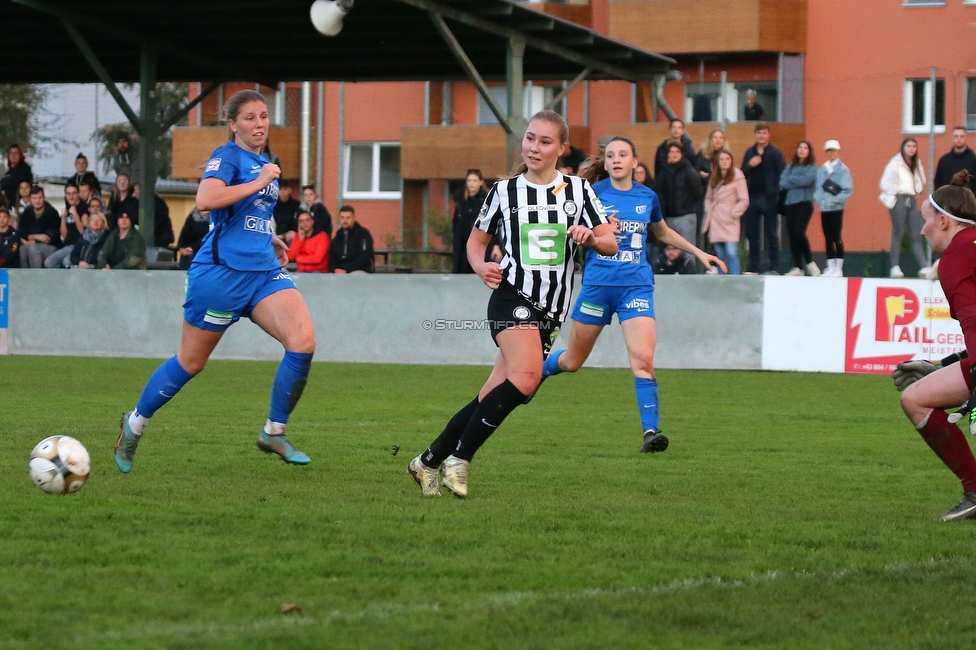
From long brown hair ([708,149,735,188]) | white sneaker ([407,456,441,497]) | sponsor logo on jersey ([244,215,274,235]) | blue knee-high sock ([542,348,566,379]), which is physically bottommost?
white sneaker ([407,456,441,497])

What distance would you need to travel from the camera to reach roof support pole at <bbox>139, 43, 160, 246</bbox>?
72.8ft

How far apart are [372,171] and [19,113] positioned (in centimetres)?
1695

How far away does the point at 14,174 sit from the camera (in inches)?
926

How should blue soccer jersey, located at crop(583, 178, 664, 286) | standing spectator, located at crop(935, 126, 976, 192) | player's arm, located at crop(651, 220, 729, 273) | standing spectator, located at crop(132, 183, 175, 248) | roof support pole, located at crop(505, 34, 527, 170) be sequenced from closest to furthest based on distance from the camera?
blue soccer jersey, located at crop(583, 178, 664, 286), player's arm, located at crop(651, 220, 729, 273), standing spectator, located at crop(935, 126, 976, 192), roof support pole, located at crop(505, 34, 527, 170), standing spectator, located at crop(132, 183, 175, 248)

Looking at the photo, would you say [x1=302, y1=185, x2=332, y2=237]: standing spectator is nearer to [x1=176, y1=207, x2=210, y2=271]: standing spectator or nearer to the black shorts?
[x1=176, y1=207, x2=210, y2=271]: standing spectator

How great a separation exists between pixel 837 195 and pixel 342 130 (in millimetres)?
23681

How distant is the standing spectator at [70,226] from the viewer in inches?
828

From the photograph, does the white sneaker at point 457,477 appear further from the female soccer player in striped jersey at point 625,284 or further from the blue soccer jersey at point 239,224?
the female soccer player in striped jersey at point 625,284

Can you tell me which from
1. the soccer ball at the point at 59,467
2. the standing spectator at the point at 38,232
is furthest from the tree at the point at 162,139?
the soccer ball at the point at 59,467

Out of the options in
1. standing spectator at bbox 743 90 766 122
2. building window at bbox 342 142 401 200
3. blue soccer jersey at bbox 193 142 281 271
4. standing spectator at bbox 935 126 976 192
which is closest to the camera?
blue soccer jersey at bbox 193 142 281 271

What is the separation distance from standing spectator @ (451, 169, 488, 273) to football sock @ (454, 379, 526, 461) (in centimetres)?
1046

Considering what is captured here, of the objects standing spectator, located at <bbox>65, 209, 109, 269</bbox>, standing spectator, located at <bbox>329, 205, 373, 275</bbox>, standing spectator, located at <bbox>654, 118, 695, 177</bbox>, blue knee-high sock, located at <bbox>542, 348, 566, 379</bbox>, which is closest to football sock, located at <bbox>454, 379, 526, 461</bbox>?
blue knee-high sock, located at <bbox>542, 348, 566, 379</bbox>

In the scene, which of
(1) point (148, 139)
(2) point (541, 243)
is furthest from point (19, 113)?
(2) point (541, 243)

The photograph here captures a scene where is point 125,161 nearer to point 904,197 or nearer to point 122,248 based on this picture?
point 122,248
